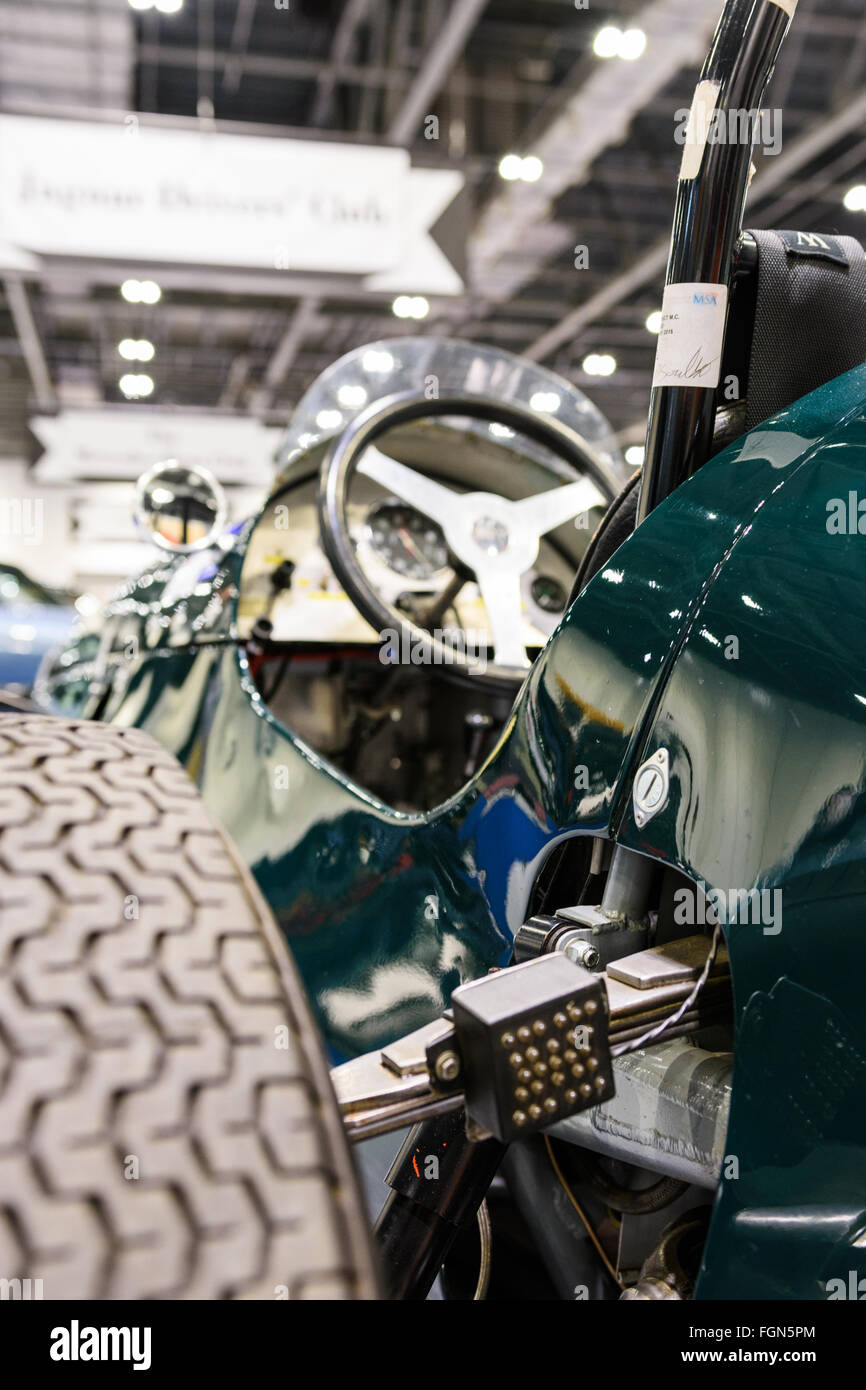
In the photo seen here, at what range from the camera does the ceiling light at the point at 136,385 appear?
1697 cm

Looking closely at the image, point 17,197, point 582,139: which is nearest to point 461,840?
point 17,197

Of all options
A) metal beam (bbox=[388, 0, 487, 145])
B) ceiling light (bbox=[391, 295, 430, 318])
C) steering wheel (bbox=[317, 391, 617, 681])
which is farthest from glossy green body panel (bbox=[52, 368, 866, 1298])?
ceiling light (bbox=[391, 295, 430, 318])

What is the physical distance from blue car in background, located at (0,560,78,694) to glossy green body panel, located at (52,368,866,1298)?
7923mm

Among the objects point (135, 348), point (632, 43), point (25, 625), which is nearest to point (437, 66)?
point (632, 43)

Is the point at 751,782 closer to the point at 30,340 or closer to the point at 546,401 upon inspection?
the point at 546,401

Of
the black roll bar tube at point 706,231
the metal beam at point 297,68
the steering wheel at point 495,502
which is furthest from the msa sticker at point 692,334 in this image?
the metal beam at point 297,68

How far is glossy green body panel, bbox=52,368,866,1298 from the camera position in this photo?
0.79m

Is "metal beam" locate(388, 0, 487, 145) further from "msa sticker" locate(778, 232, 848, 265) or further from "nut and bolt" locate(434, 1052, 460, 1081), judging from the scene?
"nut and bolt" locate(434, 1052, 460, 1081)

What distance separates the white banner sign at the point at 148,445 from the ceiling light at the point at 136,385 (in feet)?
13.5

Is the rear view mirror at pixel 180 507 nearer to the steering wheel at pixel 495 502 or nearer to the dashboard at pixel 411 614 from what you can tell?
the dashboard at pixel 411 614

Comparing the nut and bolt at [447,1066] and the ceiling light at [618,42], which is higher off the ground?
the ceiling light at [618,42]
